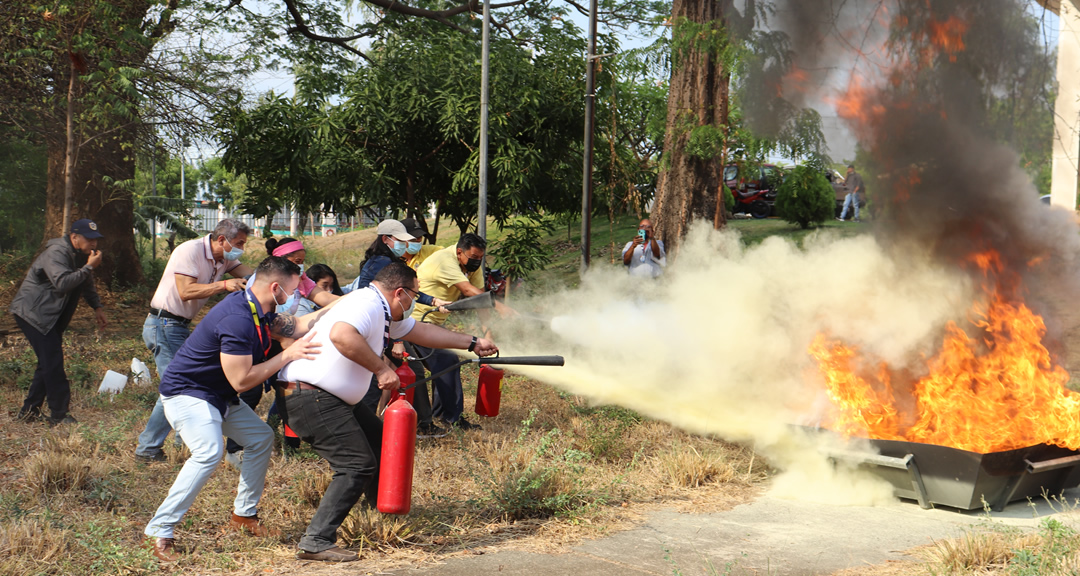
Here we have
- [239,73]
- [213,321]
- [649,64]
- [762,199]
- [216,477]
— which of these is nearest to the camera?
[213,321]

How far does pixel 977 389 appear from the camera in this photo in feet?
21.0

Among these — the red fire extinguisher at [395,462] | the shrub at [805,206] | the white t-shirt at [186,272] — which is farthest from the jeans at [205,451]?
the shrub at [805,206]

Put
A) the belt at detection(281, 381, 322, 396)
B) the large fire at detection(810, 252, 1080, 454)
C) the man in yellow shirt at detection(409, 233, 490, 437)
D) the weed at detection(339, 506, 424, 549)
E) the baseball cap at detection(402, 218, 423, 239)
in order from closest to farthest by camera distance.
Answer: the belt at detection(281, 381, 322, 396) < the weed at detection(339, 506, 424, 549) < the large fire at detection(810, 252, 1080, 454) < the man in yellow shirt at detection(409, 233, 490, 437) < the baseball cap at detection(402, 218, 423, 239)

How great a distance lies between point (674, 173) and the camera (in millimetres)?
10930

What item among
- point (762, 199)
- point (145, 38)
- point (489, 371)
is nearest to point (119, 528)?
point (489, 371)

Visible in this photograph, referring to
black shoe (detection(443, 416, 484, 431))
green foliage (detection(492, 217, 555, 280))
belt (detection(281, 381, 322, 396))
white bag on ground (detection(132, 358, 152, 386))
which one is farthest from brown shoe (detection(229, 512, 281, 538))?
green foliage (detection(492, 217, 555, 280))

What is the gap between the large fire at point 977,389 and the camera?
20.2 feet

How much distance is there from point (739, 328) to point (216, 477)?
4.21 meters

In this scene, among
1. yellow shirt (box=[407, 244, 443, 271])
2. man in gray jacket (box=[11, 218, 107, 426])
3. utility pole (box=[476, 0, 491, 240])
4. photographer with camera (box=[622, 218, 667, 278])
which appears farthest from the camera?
utility pole (box=[476, 0, 491, 240])

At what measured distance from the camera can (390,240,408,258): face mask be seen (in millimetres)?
7539

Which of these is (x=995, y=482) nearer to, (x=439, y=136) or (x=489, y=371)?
(x=489, y=371)

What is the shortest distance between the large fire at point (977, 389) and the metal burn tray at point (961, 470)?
0.23 m

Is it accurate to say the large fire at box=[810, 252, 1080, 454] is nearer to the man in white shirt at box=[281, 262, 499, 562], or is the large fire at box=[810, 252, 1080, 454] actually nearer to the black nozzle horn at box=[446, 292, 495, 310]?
the black nozzle horn at box=[446, 292, 495, 310]

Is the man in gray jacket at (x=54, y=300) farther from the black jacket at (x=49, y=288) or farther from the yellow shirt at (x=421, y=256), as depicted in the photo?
the yellow shirt at (x=421, y=256)
